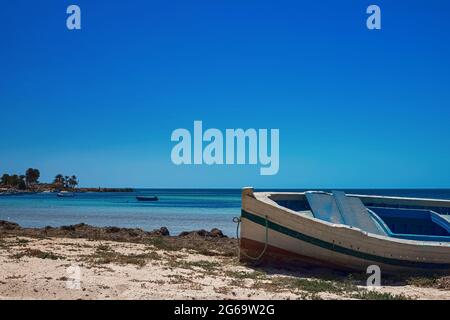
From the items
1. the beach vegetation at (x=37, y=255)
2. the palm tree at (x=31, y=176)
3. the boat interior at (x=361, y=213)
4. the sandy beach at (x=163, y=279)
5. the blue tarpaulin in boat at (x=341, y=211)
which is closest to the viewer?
the sandy beach at (x=163, y=279)

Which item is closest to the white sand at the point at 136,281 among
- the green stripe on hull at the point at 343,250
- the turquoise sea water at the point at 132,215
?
the green stripe on hull at the point at 343,250

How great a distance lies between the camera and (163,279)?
9461 mm

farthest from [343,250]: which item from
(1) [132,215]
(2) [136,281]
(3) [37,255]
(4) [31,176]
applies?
(4) [31,176]

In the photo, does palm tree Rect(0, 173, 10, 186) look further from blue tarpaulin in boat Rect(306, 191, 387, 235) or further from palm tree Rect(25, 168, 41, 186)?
blue tarpaulin in boat Rect(306, 191, 387, 235)

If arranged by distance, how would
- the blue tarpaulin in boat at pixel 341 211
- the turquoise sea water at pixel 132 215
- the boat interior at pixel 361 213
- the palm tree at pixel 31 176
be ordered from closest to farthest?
the blue tarpaulin in boat at pixel 341 211 < the boat interior at pixel 361 213 < the turquoise sea water at pixel 132 215 < the palm tree at pixel 31 176

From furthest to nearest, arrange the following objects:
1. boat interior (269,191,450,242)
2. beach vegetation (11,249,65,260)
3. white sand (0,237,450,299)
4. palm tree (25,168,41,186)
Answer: palm tree (25,168,41,186), boat interior (269,191,450,242), beach vegetation (11,249,65,260), white sand (0,237,450,299)

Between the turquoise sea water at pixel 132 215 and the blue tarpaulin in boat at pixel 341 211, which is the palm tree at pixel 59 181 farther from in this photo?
the blue tarpaulin in boat at pixel 341 211

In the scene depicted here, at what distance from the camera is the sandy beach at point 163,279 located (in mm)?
8070

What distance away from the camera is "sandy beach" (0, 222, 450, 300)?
807 centimetres

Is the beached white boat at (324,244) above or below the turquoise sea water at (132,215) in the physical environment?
above

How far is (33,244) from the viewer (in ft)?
48.1

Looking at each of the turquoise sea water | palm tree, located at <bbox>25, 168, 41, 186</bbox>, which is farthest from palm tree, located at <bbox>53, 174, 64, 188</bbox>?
the turquoise sea water
